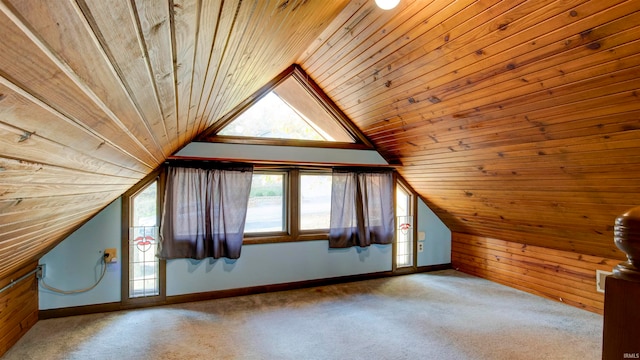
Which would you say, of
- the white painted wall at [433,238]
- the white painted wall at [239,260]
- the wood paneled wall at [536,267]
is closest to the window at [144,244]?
the white painted wall at [239,260]

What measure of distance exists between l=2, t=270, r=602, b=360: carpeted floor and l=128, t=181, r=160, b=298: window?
0.27 metres

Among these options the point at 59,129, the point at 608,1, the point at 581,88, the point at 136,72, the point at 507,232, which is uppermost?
the point at 608,1

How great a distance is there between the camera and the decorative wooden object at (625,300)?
45cm

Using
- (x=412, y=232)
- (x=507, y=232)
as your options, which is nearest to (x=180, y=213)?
(x=412, y=232)

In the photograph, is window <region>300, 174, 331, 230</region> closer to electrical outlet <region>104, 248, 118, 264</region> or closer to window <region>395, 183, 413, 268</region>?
window <region>395, 183, 413, 268</region>

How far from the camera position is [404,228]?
452 centimetres

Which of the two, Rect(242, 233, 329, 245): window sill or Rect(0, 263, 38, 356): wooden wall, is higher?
Rect(242, 233, 329, 245): window sill

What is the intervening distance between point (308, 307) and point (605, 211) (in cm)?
270

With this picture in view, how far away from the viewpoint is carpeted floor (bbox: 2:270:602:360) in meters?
2.45

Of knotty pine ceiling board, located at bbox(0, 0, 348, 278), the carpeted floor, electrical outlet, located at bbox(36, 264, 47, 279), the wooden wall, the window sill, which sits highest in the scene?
knotty pine ceiling board, located at bbox(0, 0, 348, 278)

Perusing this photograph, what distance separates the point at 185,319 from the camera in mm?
2996

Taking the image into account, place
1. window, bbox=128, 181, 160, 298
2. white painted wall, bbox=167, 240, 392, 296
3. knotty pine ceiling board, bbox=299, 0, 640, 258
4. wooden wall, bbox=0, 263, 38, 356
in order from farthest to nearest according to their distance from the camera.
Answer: white painted wall, bbox=167, 240, 392, 296, window, bbox=128, 181, 160, 298, wooden wall, bbox=0, 263, 38, 356, knotty pine ceiling board, bbox=299, 0, 640, 258

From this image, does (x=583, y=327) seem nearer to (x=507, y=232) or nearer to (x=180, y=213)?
(x=507, y=232)

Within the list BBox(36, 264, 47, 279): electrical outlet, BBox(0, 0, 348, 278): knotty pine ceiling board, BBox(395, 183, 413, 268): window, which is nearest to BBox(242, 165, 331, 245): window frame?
BBox(395, 183, 413, 268): window
